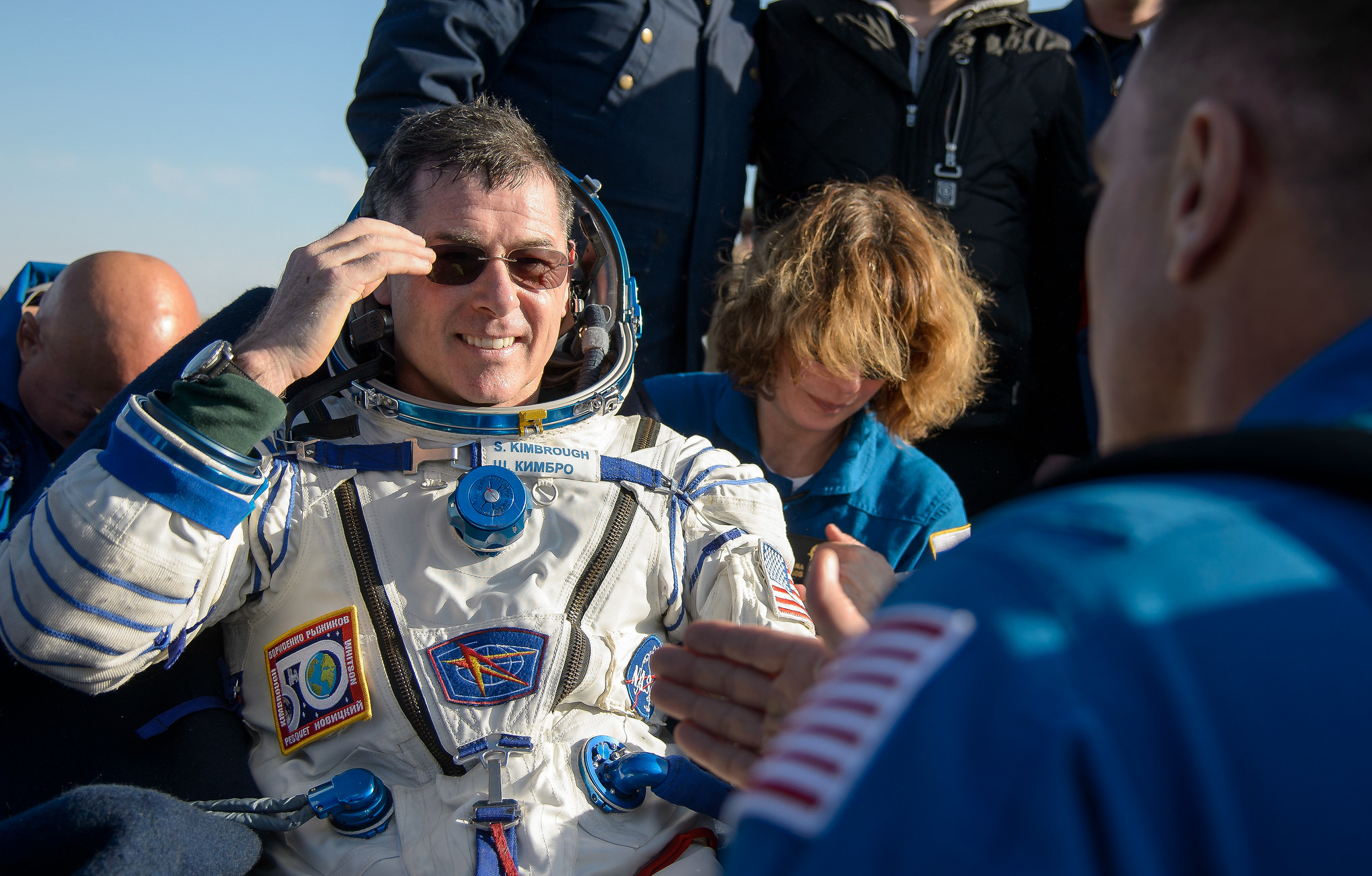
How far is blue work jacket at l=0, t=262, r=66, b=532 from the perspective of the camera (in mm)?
2650

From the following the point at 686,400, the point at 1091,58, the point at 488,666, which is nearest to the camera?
the point at 488,666

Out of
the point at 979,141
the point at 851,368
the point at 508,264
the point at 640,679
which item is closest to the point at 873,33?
the point at 979,141

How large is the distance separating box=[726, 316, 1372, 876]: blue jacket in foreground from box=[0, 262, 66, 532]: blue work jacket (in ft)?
8.61

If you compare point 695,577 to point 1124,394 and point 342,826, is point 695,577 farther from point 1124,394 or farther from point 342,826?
point 1124,394

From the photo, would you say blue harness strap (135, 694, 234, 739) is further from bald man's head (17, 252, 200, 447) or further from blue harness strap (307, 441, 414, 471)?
bald man's head (17, 252, 200, 447)

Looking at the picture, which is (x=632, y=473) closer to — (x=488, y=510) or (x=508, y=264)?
(x=488, y=510)

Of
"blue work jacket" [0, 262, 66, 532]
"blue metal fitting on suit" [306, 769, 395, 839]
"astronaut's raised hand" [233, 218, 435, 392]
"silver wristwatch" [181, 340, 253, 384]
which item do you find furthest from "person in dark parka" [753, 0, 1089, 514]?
"blue work jacket" [0, 262, 66, 532]

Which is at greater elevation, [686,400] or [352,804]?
[686,400]

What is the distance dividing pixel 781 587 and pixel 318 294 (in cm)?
100

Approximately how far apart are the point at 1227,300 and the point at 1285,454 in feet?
0.63

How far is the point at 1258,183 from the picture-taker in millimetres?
680

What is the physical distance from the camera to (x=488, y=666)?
1688 millimetres

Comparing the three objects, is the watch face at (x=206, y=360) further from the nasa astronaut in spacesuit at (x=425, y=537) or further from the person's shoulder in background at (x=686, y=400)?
the person's shoulder in background at (x=686, y=400)

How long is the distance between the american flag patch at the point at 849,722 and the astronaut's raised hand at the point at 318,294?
1345mm
